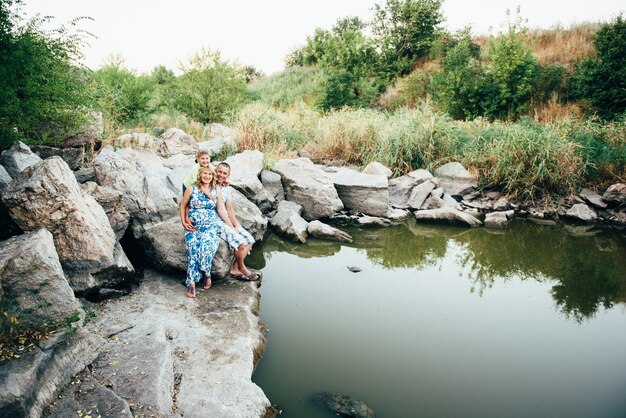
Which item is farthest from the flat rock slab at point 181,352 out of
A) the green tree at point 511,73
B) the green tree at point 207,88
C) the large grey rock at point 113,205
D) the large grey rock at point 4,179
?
the green tree at point 511,73

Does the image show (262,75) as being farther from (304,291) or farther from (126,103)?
(304,291)

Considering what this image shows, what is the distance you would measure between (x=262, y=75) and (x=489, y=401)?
2675 cm

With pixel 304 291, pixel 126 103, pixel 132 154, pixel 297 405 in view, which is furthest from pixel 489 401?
pixel 126 103

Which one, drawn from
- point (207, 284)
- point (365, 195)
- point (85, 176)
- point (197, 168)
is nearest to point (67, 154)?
point (85, 176)

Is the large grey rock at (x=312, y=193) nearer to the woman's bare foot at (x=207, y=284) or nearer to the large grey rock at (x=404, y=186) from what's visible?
the large grey rock at (x=404, y=186)

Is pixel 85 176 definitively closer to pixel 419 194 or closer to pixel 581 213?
pixel 419 194

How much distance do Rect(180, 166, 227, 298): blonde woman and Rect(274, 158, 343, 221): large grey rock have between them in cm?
290

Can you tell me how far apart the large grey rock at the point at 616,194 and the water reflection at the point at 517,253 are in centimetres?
95

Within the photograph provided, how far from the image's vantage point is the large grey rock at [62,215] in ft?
9.81

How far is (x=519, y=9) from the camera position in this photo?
1213cm

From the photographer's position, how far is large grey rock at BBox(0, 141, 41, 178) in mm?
3729

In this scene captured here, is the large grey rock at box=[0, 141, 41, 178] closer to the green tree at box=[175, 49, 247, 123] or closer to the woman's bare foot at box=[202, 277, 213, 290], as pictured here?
the woman's bare foot at box=[202, 277, 213, 290]

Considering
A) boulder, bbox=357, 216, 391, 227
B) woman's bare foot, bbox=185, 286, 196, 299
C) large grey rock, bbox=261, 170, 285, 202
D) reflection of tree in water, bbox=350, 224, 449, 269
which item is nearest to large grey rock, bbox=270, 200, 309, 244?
large grey rock, bbox=261, 170, 285, 202

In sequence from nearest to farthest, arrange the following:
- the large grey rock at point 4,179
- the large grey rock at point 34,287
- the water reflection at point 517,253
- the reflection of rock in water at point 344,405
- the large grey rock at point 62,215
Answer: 1. the large grey rock at point 34,287
2. the reflection of rock in water at point 344,405
3. the large grey rock at point 62,215
4. the large grey rock at point 4,179
5. the water reflection at point 517,253
